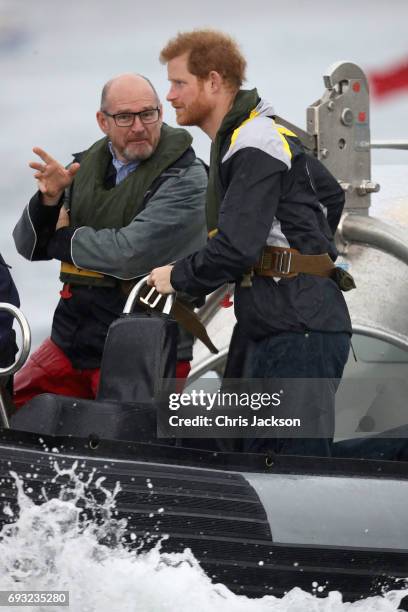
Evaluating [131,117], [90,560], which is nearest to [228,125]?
[131,117]

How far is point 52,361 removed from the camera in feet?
16.1

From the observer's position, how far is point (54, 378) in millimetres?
4910

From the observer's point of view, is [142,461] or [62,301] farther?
[62,301]

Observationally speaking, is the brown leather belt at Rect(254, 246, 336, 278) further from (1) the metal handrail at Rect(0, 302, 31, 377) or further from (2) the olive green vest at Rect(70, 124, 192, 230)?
(2) the olive green vest at Rect(70, 124, 192, 230)

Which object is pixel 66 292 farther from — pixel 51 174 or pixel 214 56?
pixel 214 56

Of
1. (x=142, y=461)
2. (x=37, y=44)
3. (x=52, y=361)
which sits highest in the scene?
(x=37, y=44)

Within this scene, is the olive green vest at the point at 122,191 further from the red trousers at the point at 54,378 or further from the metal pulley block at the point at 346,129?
the metal pulley block at the point at 346,129

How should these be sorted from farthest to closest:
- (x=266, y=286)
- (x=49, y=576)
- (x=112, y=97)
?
1. (x=112, y=97)
2. (x=266, y=286)
3. (x=49, y=576)

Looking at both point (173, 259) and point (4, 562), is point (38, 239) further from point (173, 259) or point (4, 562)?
point (4, 562)

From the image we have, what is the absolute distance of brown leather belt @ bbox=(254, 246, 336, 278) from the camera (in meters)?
4.13

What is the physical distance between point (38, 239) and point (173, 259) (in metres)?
0.36

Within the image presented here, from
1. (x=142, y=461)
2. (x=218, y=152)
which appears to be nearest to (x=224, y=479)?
(x=142, y=461)

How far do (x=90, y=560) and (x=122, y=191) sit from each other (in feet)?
3.89

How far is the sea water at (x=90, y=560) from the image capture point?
12.8 ft
